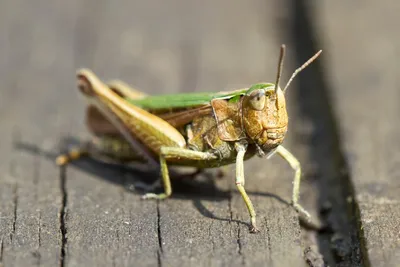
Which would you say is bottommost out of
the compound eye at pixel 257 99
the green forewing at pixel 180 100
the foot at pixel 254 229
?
the foot at pixel 254 229

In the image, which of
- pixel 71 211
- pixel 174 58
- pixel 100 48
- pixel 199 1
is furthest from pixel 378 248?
pixel 199 1

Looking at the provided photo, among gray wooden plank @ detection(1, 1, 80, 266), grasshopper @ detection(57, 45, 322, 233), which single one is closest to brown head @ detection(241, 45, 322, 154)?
grasshopper @ detection(57, 45, 322, 233)

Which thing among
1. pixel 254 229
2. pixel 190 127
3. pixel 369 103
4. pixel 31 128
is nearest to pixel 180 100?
pixel 190 127

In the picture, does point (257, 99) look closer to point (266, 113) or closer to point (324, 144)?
point (266, 113)

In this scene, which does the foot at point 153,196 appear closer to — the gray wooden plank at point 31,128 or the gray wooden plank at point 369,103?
the gray wooden plank at point 31,128

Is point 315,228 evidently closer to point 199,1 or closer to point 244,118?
point 244,118

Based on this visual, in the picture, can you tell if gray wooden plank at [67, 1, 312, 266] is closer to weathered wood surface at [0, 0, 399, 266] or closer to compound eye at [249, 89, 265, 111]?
weathered wood surface at [0, 0, 399, 266]

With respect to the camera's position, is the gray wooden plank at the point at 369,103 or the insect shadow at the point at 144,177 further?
the insect shadow at the point at 144,177

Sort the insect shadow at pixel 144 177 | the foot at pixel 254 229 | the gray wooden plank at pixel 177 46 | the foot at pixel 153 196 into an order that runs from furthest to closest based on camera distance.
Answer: the gray wooden plank at pixel 177 46
the insect shadow at pixel 144 177
the foot at pixel 153 196
the foot at pixel 254 229

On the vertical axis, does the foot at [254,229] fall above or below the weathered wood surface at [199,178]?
below

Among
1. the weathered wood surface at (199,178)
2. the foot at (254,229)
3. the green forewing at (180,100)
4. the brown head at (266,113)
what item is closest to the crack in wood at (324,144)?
the weathered wood surface at (199,178)
